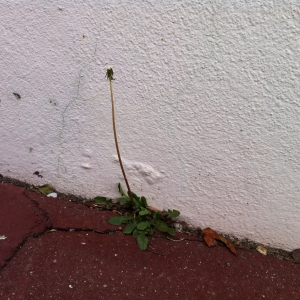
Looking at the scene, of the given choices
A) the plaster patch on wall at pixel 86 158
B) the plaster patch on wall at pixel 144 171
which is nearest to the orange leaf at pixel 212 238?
the plaster patch on wall at pixel 144 171

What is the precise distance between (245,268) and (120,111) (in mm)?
1092

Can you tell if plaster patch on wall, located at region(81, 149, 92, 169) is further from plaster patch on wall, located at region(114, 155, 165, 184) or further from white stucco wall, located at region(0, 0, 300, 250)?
plaster patch on wall, located at region(114, 155, 165, 184)

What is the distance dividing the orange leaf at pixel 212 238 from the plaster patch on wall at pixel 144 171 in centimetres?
42

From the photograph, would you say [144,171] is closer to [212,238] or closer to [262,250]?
[212,238]

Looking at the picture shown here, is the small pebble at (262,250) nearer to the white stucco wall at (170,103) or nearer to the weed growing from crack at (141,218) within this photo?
the white stucco wall at (170,103)

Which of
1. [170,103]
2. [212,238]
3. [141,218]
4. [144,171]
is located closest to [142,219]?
[141,218]

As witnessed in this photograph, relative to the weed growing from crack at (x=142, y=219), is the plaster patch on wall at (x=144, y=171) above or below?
above

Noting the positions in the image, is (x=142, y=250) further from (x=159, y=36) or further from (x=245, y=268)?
(x=159, y=36)

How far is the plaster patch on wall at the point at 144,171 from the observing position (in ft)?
6.10

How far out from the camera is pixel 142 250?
1786 millimetres

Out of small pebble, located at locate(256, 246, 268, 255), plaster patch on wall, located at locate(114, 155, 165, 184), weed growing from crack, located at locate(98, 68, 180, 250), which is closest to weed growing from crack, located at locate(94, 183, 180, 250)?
weed growing from crack, located at locate(98, 68, 180, 250)

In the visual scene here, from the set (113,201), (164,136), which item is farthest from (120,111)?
(113,201)

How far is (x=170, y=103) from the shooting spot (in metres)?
1.66

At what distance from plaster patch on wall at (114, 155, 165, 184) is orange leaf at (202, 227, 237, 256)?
0.42 metres
